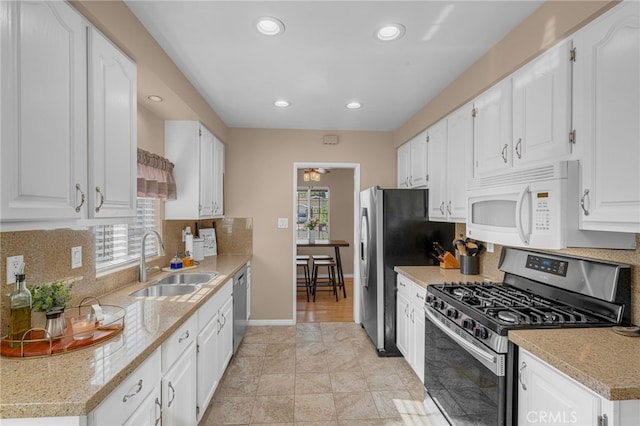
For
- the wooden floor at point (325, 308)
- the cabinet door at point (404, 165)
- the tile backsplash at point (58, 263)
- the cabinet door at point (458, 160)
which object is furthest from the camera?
the wooden floor at point (325, 308)

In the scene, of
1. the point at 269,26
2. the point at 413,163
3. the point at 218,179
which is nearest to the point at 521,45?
the point at 269,26

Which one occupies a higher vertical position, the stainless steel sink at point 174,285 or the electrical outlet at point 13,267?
the electrical outlet at point 13,267

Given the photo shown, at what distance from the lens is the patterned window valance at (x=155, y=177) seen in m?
2.48

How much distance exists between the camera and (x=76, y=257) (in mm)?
1749

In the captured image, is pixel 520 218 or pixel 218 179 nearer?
pixel 520 218

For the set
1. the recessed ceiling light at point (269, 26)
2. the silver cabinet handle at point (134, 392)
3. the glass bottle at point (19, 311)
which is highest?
the recessed ceiling light at point (269, 26)

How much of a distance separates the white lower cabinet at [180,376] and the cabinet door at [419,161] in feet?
8.08

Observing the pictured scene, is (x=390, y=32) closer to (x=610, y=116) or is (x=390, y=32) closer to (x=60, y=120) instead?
(x=610, y=116)

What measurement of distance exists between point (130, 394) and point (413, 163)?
125 inches

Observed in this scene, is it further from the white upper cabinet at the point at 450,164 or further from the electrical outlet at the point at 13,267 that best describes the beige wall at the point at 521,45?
the electrical outlet at the point at 13,267

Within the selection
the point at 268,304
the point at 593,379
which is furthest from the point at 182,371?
the point at 268,304

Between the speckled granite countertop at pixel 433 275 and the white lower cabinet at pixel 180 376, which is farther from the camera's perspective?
the speckled granite countertop at pixel 433 275

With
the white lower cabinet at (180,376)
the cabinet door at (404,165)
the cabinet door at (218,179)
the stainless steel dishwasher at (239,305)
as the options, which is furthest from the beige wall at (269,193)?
the white lower cabinet at (180,376)

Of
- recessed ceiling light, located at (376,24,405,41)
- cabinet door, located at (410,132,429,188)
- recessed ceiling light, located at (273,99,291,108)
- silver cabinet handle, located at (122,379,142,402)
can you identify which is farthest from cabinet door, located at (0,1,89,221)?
cabinet door, located at (410,132,429,188)
